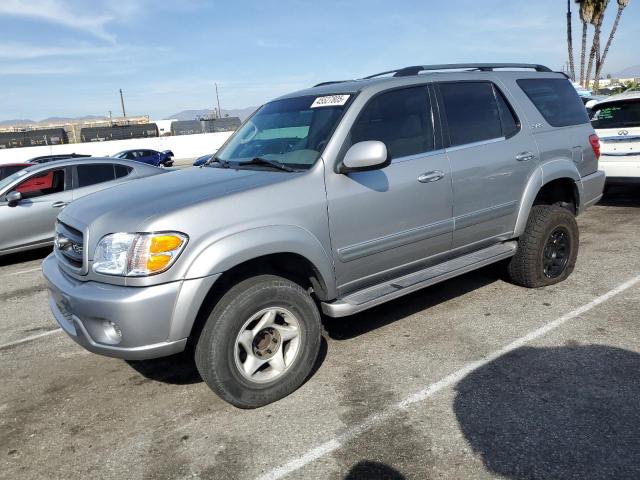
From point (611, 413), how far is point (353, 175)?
2.07 meters

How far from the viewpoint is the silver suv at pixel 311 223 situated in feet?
9.32

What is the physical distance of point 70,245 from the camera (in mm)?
3283

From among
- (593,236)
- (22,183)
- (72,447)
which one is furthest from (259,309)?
(22,183)

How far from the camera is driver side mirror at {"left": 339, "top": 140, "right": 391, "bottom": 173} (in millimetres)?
3230

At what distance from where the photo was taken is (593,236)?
679 cm

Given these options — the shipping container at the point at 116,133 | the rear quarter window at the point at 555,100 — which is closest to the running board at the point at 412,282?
the rear quarter window at the point at 555,100

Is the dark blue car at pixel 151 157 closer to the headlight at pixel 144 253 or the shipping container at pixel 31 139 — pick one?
the shipping container at pixel 31 139

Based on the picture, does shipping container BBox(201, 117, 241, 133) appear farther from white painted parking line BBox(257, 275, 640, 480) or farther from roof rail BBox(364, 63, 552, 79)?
white painted parking line BBox(257, 275, 640, 480)

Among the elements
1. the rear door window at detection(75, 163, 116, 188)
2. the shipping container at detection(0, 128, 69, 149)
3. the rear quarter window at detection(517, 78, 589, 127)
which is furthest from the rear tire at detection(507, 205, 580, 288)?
the shipping container at detection(0, 128, 69, 149)

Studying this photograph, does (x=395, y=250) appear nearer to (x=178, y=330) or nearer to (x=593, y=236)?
(x=178, y=330)

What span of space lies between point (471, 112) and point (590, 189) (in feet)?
6.02

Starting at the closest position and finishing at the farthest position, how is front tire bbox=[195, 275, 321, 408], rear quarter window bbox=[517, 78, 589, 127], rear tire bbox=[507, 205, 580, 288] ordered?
front tire bbox=[195, 275, 321, 408], rear tire bbox=[507, 205, 580, 288], rear quarter window bbox=[517, 78, 589, 127]

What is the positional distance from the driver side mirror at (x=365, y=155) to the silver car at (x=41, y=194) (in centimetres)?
584

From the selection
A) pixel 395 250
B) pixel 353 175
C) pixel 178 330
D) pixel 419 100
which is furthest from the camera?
pixel 419 100
